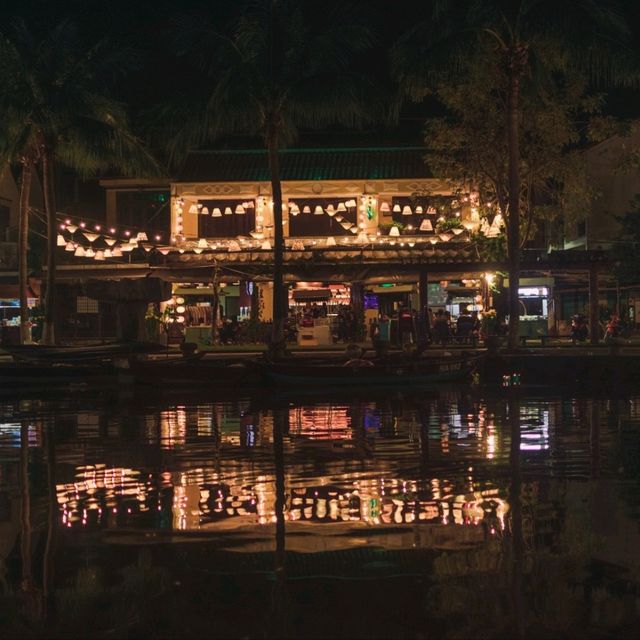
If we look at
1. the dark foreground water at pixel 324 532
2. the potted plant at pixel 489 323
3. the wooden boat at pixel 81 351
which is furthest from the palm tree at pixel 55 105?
the dark foreground water at pixel 324 532

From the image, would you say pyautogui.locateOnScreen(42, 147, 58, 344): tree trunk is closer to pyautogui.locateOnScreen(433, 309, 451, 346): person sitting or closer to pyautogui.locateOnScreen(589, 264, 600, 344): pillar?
pyautogui.locateOnScreen(433, 309, 451, 346): person sitting

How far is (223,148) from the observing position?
41.5 meters

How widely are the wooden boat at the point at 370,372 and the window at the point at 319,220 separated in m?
14.9

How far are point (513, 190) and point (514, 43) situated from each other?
407 cm

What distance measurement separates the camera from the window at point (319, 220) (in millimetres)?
39312

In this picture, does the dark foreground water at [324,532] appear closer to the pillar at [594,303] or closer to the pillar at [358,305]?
the pillar at [594,303]

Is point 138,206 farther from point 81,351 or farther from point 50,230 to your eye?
point 81,351

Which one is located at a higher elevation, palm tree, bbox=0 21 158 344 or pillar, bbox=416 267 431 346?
palm tree, bbox=0 21 158 344

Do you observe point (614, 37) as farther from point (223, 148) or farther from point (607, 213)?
point (223, 148)

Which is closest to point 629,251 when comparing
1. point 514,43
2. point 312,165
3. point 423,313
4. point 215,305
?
point 423,313

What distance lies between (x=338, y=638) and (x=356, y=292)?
34.7 metres

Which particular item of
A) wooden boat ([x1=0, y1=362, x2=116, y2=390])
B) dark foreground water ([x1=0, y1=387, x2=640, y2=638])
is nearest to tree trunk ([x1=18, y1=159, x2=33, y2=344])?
wooden boat ([x1=0, y1=362, x2=116, y2=390])

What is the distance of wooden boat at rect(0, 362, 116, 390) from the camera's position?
1069 inches

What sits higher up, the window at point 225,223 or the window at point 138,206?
the window at point 138,206
